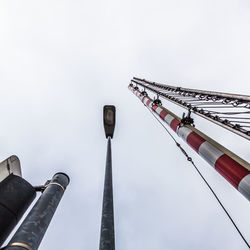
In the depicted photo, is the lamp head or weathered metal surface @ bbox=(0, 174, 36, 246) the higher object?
the lamp head

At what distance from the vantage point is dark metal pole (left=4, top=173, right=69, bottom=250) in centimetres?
256

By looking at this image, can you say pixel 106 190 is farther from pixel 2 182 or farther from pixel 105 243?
pixel 2 182

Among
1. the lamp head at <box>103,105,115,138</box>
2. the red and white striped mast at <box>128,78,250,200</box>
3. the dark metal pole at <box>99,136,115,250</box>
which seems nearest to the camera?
the dark metal pole at <box>99,136,115,250</box>

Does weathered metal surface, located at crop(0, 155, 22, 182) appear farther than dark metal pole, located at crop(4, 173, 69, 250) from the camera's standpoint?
Yes

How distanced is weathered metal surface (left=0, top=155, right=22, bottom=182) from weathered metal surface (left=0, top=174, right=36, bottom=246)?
0.09 metres

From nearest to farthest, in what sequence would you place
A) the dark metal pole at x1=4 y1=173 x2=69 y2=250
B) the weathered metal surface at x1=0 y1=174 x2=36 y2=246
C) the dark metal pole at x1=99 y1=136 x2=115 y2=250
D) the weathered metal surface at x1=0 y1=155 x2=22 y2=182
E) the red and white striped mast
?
the dark metal pole at x1=99 y1=136 x2=115 y2=250 → the dark metal pole at x1=4 y1=173 x2=69 y2=250 → the weathered metal surface at x1=0 y1=174 x2=36 y2=246 → the red and white striped mast → the weathered metal surface at x1=0 y1=155 x2=22 y2=182

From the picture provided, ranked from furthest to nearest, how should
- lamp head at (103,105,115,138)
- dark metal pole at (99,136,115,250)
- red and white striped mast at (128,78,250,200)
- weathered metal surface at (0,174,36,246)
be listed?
1. lamp head at (103,105,115,138)
2. red and white striped mast at (128,78,250,200)
3. weathered metal surface at (0,174,36,246)
4. dark metal pole at (99,136,115,250)

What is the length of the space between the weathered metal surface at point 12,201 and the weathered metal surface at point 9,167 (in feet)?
0.31

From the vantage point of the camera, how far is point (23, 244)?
99.7 inches

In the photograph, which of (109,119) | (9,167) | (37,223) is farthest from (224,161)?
(109,119)

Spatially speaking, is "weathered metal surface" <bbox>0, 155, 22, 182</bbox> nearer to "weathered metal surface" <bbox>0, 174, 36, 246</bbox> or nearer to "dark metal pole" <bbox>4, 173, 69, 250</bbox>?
"weathered metal surface" <bbox>0, 174, 36, 246</bbox>

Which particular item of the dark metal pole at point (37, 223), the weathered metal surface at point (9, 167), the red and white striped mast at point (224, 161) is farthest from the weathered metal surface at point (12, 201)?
the red and white striped mast at point (224, 161)

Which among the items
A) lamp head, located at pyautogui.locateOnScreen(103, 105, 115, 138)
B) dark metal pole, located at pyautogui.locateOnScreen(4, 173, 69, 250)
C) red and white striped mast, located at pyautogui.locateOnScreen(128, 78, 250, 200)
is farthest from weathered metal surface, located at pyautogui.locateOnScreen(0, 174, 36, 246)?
lamp head, located at pyautogui.locateOnScreen(103, 105, 115, 138)

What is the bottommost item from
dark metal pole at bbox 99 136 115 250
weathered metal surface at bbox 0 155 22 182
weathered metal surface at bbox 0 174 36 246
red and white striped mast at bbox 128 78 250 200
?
weathered metal surface at bbox 0 174 36 246
